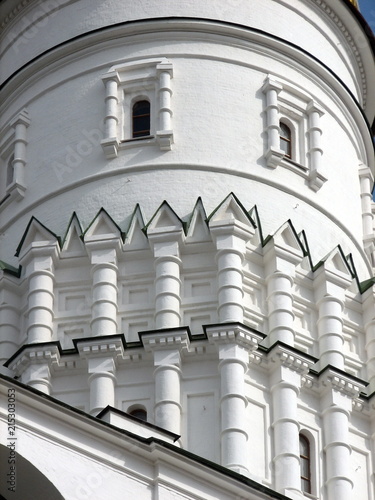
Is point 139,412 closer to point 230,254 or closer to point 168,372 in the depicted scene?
point 168,372

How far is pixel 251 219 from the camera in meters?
39.7

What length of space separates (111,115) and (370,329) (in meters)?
6.56

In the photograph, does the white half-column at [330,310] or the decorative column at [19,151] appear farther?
the decorative column at [19,151]

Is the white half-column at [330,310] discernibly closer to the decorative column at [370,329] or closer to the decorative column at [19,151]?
the decorative column at [370,329]

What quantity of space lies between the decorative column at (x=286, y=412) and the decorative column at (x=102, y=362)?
2810mm

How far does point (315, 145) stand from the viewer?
42094mm

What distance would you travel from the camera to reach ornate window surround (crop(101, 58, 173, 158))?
41.0 m

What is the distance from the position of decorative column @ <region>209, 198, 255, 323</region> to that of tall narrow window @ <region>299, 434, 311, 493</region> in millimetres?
2432

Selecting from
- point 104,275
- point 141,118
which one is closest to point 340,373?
point 104,275

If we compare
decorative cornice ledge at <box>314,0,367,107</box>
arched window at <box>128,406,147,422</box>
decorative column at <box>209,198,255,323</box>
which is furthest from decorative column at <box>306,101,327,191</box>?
arched window at <box>128,406,147,422</box>

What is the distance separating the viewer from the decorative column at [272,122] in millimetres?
41094

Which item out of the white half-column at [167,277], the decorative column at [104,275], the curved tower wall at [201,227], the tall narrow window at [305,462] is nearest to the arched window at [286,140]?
the curved tower wall at [201,227]

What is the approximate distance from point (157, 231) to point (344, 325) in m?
4.04

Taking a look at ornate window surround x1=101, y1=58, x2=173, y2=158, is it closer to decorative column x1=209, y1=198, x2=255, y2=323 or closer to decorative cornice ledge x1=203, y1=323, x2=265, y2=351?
decorative column x1=209, y1=198, x2=255, y2=323
